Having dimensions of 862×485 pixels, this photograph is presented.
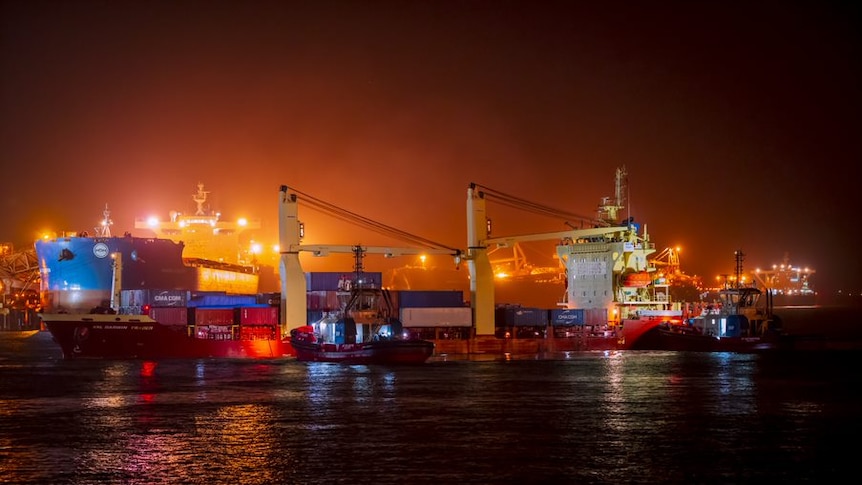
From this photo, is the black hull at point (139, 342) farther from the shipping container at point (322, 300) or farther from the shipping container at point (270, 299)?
the shipping container at point (322, 300)

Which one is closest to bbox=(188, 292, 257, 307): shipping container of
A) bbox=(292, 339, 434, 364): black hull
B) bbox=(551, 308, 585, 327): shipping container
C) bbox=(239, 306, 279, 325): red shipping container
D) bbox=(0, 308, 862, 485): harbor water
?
bbox=(239, 306, 279, 325): red shipping container

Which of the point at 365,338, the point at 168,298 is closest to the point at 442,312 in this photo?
the point at 365,338

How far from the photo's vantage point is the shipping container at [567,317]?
212 ft

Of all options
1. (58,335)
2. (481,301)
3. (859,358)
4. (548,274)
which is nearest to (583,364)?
(481,301)

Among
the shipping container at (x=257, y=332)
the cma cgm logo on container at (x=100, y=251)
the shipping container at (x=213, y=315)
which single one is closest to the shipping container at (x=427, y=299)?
the shipping container at (x=257, y=332)

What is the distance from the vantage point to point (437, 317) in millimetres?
59812

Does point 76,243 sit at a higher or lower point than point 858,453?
higher

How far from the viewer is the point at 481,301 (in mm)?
60562

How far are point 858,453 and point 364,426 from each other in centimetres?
1509

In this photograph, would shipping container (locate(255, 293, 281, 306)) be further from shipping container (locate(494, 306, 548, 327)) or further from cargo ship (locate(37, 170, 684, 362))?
shipping container (locate(494, 306, 548, 327))

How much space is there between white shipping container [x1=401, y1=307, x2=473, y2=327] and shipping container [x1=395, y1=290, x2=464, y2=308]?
23.2 inches

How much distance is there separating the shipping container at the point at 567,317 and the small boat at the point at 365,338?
17280 mm

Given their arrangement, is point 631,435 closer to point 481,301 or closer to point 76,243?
point 481,301

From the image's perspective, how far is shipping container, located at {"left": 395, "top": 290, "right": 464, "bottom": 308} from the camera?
5969 centimetres
